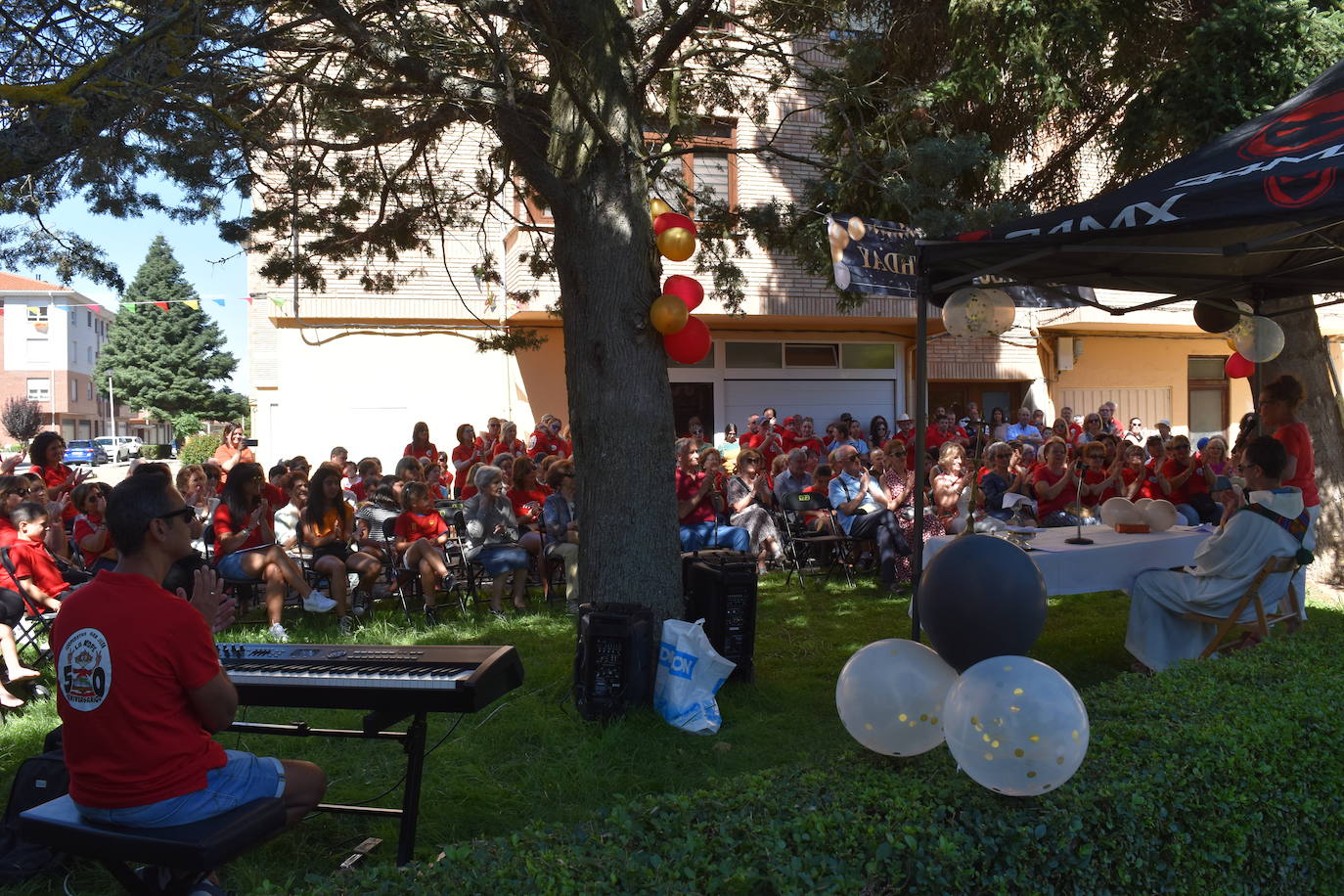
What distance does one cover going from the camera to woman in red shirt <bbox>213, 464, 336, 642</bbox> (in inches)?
→ 333

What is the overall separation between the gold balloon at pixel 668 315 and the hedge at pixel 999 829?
3.22 meters

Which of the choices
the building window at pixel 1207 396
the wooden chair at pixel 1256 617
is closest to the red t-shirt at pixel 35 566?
the wooden chair at pixel 1256 617

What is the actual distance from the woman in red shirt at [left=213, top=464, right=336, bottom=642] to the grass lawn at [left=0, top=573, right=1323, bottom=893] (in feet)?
1.51

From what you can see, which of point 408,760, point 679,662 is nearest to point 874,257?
point 679,662

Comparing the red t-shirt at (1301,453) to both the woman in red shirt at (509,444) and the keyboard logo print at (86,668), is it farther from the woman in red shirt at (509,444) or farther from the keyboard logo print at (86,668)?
the woman in red shirt at (509,444)

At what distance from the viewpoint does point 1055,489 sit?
10273 mm

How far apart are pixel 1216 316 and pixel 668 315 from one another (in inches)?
205

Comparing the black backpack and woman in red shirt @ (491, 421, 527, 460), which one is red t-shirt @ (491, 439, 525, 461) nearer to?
woman in red shirt @ (491, 421, 527, 460)

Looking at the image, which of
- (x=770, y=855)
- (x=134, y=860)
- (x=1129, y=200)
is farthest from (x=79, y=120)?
(x=1129, y=200)

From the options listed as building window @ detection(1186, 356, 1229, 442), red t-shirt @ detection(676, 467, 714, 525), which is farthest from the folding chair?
building window @ detection(1186, 356, 1229, 442)

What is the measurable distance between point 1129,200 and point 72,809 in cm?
571

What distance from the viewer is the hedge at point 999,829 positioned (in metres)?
2.55

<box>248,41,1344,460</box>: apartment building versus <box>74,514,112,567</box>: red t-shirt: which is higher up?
<box>248,41,1344,460</box>: apartment building

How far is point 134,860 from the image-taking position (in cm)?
307
